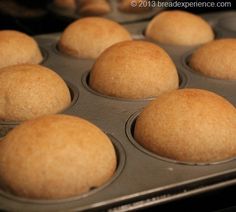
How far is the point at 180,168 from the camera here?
1.41 metres


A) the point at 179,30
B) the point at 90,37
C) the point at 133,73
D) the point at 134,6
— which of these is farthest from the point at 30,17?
the point at 133,73

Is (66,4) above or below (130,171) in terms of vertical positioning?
above

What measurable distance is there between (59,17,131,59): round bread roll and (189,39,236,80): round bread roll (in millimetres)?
462

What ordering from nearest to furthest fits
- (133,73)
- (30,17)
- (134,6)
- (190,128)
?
(190,128) < (133,73) < (30,17) < (134,6)

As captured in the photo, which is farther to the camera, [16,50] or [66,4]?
[66,4]

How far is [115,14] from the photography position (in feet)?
9.40

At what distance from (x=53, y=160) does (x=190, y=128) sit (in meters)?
0.52

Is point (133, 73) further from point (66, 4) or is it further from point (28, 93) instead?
point (66, 4)

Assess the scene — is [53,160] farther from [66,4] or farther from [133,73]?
[66,4]

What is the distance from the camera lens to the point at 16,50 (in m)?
2.15

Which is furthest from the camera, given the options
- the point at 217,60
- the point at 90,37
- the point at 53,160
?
the point at 90,37

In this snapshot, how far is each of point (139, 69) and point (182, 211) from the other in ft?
2.53

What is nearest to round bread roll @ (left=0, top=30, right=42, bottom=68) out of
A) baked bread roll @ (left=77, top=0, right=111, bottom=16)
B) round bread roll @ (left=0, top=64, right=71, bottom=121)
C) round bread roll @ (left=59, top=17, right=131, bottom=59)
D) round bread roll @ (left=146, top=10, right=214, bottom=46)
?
round bread roll @ (left=59, top=17, right=131, bottom=59)

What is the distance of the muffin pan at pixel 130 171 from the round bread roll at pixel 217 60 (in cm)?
6
